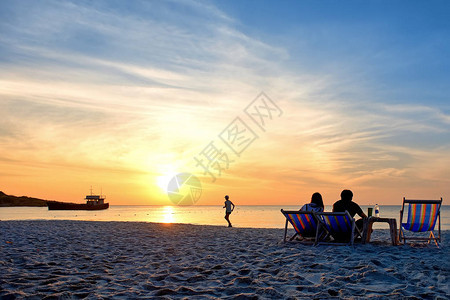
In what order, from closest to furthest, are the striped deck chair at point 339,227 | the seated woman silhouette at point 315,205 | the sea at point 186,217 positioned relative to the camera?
the striped deck chair at point 339,227
the seated woman silhouette at point 315,205
the sea at point 186,217

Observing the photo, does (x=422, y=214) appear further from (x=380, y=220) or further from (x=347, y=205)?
(x=347, y=205)

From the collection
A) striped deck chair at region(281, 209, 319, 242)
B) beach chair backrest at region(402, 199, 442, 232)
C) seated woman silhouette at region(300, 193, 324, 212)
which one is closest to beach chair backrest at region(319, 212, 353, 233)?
striped deck chair at region(281, 209, 319, 242)

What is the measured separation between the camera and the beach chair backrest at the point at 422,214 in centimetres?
784

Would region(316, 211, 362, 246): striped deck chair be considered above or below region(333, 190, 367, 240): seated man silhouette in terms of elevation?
below

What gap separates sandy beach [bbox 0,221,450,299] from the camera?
417 centimetres

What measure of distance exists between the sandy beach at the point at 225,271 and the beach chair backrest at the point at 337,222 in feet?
1.45

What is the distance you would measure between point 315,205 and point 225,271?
359cm

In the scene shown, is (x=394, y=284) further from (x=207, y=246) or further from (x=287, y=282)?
(x=207, y=246)

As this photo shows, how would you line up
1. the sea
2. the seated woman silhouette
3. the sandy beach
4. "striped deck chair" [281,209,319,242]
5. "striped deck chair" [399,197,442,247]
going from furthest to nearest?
the sea → the seated woman silhouette → "striped deck chair" [281,209,319,242] → "striped deck chair" [399,197,442,247] → the sandy beach

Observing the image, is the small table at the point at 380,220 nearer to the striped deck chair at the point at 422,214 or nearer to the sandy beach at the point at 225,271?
the striped deck chair at the point at 422,214

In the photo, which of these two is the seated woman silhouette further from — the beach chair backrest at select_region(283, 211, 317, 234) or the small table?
the small table

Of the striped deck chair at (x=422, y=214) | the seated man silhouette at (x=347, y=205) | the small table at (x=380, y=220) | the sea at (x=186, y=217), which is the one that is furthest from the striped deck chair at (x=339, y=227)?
the sea at (x=186, y=217)

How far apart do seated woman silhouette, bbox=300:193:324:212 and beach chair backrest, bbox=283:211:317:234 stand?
0.61ft

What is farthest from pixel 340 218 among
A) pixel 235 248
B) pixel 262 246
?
pixel 235 248
